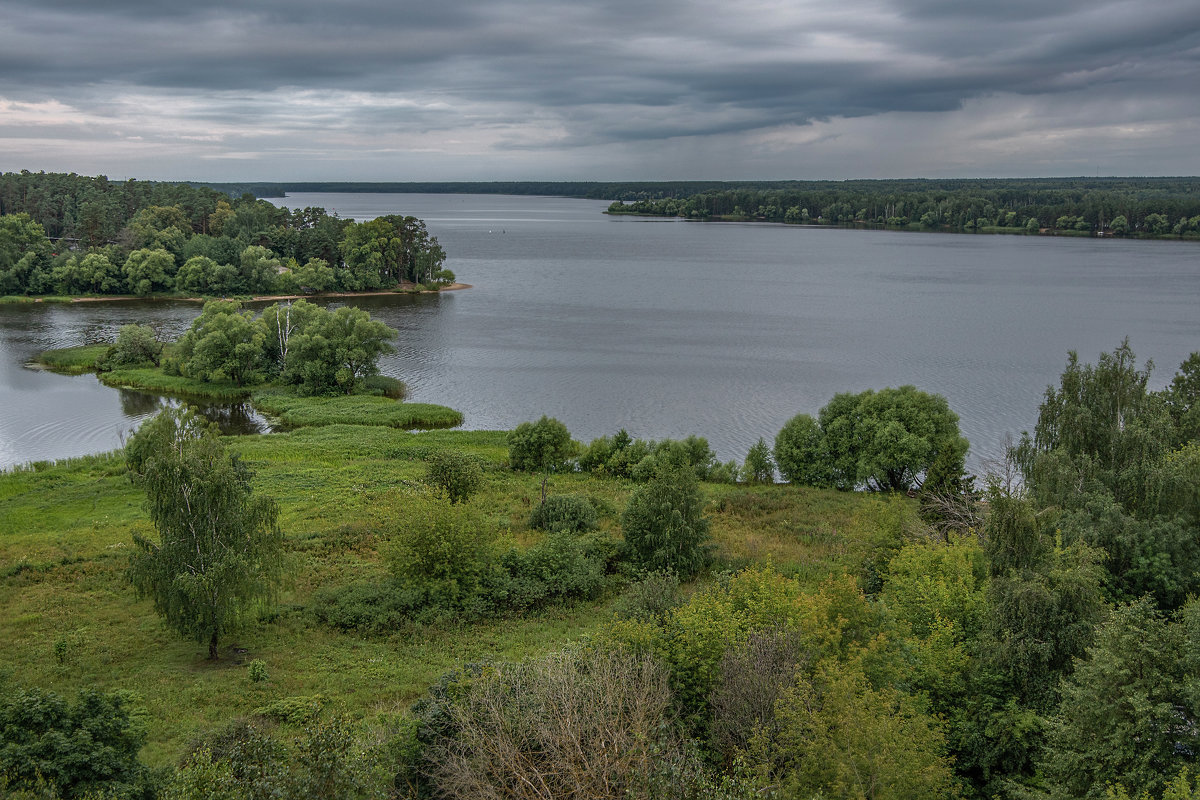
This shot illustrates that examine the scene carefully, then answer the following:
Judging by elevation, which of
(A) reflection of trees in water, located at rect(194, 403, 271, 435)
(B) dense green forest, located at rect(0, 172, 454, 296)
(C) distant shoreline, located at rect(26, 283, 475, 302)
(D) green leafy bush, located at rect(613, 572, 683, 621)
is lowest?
(A) reflection of trees in water, located at rect(194, 403, 271, 435)

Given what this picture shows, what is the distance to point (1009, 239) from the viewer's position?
174 meters

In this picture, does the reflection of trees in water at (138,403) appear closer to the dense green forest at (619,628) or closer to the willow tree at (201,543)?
the dense green forest at (619,628)

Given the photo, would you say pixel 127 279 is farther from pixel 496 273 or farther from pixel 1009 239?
pixel 1009 239

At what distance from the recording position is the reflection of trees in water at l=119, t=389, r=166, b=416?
52.2 metres

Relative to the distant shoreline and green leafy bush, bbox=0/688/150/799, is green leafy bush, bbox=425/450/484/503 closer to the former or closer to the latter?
green leafy bush, bbox=0/688/150/799

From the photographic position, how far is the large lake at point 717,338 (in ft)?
168

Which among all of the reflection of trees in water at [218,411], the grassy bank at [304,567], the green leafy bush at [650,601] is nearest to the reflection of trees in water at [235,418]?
the reflection of trees in water at [218,411]

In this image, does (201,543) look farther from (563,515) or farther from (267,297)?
(267,297)

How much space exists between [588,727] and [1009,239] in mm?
186202

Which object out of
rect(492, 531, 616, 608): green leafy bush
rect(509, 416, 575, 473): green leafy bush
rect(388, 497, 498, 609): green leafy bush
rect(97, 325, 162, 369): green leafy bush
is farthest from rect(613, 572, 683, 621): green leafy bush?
rect(97, 325, 162, 369): green leafy bush

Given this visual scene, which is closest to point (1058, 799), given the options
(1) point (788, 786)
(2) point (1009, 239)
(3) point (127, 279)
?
(1) point (788, 786)

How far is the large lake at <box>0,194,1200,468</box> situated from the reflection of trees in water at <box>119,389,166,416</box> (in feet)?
1.00

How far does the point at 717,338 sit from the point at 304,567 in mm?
52290

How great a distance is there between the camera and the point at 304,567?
28125 millimetres
